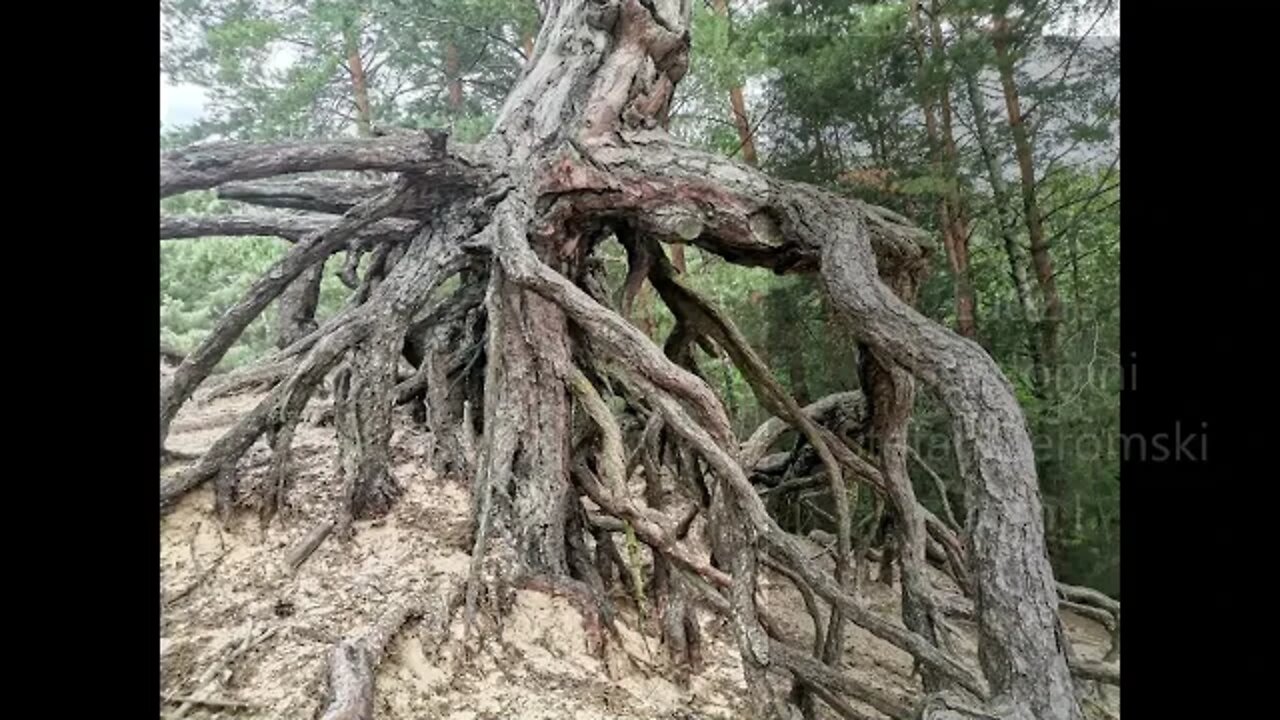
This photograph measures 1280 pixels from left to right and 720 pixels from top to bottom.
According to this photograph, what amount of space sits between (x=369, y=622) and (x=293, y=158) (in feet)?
4.30

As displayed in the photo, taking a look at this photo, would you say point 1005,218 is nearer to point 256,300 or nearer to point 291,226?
point 291,226

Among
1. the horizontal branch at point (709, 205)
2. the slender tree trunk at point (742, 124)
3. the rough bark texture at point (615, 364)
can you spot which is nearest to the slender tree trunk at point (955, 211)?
the slender tree trunk at point (742, 124)

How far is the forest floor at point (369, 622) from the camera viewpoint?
1678mm

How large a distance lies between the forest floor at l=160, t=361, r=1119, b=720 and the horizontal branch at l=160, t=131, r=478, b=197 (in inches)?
43.5

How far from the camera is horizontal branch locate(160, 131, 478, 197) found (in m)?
1.60

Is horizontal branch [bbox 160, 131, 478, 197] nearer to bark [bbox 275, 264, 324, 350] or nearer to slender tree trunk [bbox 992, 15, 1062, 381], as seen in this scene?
bark [bbox 275, 264, 324, 350]

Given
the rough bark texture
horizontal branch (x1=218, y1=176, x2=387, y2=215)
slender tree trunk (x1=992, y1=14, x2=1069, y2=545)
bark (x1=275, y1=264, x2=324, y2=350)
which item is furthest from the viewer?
slender tree trunk (x1=992, y1=14, x2=1069, y2=545)

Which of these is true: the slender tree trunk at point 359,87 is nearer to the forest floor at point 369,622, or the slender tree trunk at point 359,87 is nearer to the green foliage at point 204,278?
the green foliage at point 204,278

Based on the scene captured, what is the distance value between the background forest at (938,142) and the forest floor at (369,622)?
50.9 inches

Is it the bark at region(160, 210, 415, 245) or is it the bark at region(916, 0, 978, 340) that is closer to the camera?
the bark at region(160, 210, 415, 245)

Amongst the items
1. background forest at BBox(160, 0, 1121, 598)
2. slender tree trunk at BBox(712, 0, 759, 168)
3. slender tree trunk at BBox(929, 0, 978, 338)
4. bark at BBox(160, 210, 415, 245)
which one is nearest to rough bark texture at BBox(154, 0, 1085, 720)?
bark at BBox(160, 210, 415, 245)

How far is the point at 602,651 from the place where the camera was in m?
2.16
